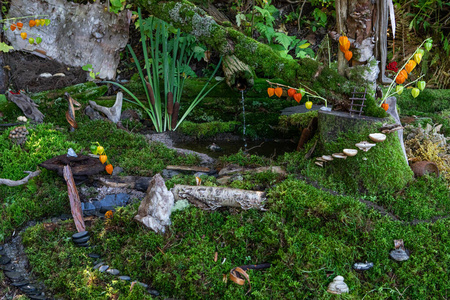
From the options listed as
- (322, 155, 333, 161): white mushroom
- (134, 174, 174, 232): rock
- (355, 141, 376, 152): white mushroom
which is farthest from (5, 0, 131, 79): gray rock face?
(355, 141, 376, 152): white mushroom

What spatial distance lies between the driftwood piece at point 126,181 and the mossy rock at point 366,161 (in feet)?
5.48

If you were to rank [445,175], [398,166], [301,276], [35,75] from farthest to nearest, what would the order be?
[35,75] < [445,175] < [398,166] < [301,276]

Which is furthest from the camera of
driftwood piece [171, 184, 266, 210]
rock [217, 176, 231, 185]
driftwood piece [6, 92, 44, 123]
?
driftwood piece [6, 92, 44, 123]

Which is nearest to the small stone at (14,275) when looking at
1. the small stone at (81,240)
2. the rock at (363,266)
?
the small stone at (81,240)

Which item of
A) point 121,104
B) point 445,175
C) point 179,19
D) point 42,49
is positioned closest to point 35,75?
point 42,49

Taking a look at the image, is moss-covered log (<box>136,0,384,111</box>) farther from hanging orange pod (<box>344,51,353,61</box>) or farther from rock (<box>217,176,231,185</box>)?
rock (<box>217,176,231,185</box>)

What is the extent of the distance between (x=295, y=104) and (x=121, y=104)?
261 cm

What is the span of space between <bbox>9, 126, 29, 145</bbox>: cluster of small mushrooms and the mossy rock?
3.20 m

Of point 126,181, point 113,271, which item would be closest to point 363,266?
point 113,271

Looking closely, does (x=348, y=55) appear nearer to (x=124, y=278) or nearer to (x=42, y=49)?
(x=124, y=278)

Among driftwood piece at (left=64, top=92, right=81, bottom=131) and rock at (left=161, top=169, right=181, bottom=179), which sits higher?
driftwood piece at (left=64, top=92, right=81, bottom=131)

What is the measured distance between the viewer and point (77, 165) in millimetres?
3234

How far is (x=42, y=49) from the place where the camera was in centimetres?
539

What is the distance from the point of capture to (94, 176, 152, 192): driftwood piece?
321cm
